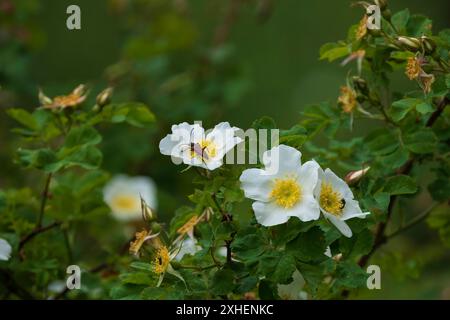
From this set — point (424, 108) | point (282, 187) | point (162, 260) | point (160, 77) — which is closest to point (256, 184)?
point (282, 187)

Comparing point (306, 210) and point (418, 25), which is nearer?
point (306, 210)

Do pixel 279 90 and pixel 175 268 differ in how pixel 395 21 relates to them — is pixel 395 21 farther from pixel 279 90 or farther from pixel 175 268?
pixel 279 90

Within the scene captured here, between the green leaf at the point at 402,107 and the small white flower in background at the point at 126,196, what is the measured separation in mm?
1127

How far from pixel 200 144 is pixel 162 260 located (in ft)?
0.59

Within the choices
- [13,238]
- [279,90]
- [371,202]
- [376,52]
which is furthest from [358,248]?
[279,90]

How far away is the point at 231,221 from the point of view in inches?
46.8

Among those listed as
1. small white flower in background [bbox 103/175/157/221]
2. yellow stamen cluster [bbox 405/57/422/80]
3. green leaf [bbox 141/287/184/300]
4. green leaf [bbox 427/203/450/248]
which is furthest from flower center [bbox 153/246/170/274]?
small white flower in background [bbox 103/175/157/221]

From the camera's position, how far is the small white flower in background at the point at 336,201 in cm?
114

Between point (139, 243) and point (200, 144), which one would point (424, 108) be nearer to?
point (200, 144)

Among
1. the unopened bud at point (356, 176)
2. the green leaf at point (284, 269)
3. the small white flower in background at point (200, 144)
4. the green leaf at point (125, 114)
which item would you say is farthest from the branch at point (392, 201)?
the green leaf at point (125, 114)

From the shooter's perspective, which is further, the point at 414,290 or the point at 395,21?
the point at 414,290

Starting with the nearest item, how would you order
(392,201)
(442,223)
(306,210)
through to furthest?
(306,210) < (392,201) < (442,223)

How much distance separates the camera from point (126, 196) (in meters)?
2.39
